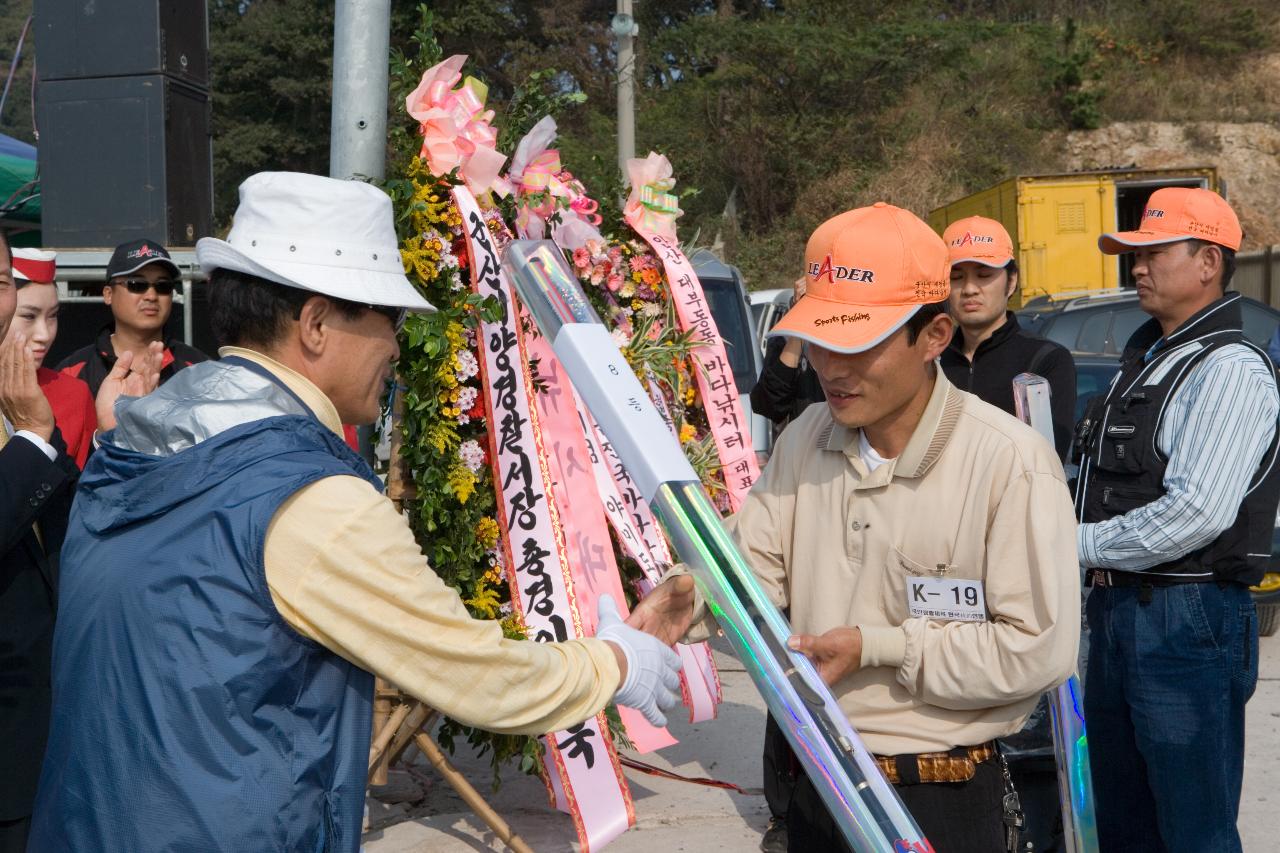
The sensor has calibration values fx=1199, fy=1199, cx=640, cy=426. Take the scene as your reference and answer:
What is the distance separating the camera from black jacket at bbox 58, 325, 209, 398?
4.32 m

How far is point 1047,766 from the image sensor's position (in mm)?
3193

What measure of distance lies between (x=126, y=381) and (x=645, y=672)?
7.42 ft

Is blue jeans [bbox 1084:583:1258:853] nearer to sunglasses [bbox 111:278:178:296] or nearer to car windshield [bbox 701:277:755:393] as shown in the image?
sunglasses [bbox 111:278:178:296]

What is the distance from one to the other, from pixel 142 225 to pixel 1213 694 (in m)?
6.40

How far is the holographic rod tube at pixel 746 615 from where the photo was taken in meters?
1.95

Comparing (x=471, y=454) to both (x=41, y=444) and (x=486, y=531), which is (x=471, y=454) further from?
(x=41, y=444)

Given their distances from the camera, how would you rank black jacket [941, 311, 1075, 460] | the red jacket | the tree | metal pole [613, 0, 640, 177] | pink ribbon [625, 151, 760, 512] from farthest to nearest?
1. the tree
2. metal pole [613, 0, 640, 177]
3. pink ribbon [625, 151, 760, 512]
4. black jacket [941, 311, 1075, 460]
5. the red jacket

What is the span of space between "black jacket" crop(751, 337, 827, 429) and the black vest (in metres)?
1.58

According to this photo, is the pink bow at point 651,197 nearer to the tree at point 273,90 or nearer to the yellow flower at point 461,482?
the yellow flower at point 461,482

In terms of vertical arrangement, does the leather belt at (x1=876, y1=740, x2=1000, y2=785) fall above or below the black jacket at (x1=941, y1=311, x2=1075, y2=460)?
below

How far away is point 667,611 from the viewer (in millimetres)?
2371

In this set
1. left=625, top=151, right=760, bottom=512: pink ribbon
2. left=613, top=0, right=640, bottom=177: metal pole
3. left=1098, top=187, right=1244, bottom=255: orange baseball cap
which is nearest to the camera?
left=1098, top=187, right=1244, bottom=255: orange baseball cap

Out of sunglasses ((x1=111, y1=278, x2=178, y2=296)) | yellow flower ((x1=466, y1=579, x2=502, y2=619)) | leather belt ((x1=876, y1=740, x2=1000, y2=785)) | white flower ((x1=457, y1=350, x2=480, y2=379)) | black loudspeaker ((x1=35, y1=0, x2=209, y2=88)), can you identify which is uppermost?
black loudspeaker ((x1=35, y1=0, x2=209, y2=88))

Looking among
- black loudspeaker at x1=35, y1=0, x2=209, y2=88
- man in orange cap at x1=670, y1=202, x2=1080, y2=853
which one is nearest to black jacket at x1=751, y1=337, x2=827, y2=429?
man in orange cap at x1=670, y1=202, x2=1080, y2=853
